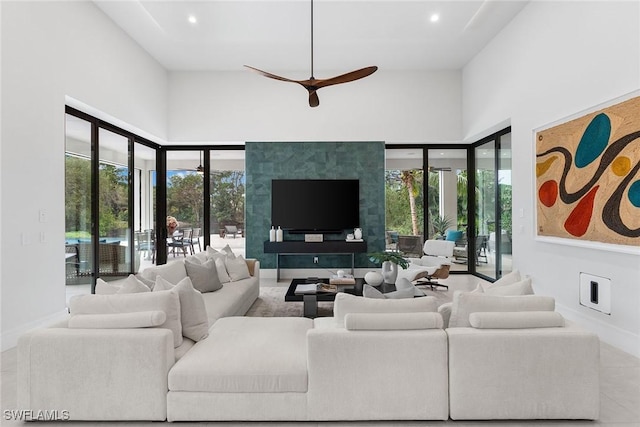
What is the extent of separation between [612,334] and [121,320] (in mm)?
4009

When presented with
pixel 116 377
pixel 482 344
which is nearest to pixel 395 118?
pixel 482 344

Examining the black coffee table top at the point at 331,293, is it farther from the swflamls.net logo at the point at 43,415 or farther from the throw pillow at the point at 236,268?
the swflamls.net logo at the point at 43,415

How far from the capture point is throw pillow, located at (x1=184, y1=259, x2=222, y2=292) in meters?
4.10

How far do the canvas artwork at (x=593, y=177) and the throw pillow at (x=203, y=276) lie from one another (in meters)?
3.80

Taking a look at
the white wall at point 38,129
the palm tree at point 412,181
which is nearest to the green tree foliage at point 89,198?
the white wall at point 38,129

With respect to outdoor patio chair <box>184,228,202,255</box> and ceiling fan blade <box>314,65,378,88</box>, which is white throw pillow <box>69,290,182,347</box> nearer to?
ceiling fan blade <box>314,65,378,88</box>

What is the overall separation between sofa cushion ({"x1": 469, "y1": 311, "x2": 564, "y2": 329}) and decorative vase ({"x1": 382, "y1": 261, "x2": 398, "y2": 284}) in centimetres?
225

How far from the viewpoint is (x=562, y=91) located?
4125 millimetres

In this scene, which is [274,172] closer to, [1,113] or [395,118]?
[395,118]

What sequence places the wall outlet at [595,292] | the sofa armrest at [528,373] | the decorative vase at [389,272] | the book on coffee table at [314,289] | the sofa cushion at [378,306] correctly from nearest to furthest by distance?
the sofa armrest at [528,373], the sofa cushion at [378,306], the wall outlet at [595,292], the book on coffee table at [314,289], the decorative vase at [389,272]

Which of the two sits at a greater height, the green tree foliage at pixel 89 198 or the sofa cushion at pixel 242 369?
the green tree foliage at pixel 89 198

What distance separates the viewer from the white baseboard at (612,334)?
10.6 feet

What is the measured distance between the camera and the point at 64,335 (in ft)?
7.04

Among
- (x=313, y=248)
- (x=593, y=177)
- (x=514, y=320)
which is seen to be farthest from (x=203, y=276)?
(x=593, y=177)
